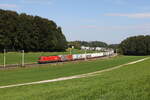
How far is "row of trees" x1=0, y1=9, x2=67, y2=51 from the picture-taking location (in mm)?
83906

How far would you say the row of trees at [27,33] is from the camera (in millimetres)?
83906

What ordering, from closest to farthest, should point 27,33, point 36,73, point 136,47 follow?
point 36,73, point 27,33, point 136,47

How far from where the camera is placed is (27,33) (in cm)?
9112

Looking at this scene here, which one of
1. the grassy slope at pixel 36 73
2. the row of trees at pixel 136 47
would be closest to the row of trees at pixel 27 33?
the grassy slope at pixel 36 73

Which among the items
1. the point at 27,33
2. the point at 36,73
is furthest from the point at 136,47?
the point at 36,73

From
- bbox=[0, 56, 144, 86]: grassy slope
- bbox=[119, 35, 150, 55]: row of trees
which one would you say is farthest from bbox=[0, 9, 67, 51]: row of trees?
bbox=[119, 35, 150, 55]: row of trees

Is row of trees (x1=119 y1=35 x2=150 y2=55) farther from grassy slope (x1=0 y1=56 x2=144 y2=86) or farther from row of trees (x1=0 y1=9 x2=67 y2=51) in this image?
grassy slope (x1=0 y1=56 x2=144 y2=86)

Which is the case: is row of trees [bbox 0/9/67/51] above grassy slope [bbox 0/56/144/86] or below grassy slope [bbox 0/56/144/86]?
above

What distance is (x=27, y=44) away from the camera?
294 ft

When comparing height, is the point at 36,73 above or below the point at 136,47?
Answer: below

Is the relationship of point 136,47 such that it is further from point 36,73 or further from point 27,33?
point 36,73

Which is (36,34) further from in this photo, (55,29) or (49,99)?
(49,99)

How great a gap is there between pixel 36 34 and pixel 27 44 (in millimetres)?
9171

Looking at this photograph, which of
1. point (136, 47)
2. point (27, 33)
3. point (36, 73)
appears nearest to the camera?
point (36, 73)
